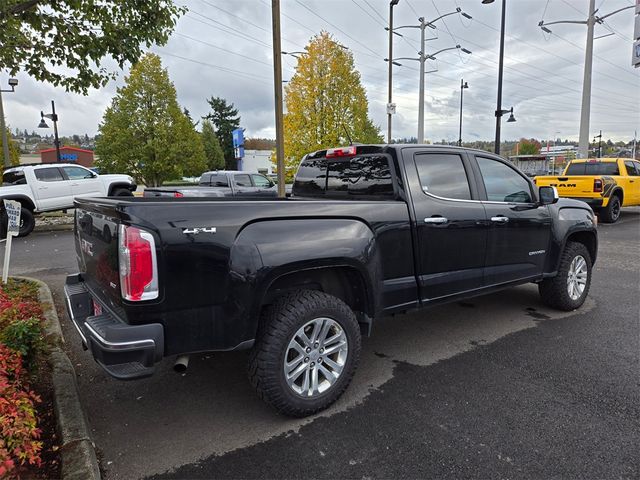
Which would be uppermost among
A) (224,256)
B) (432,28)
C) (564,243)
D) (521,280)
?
(432,28)

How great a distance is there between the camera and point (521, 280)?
4.38 m

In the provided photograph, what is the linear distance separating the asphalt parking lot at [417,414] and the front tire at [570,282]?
1.39ft

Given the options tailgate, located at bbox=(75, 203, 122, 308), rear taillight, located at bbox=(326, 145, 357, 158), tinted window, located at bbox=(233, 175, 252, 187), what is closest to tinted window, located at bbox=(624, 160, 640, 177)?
tinted window, located at bbox=(233, 175, 252, 187)

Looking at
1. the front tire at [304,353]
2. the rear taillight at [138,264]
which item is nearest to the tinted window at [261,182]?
the front tire at [304,353]

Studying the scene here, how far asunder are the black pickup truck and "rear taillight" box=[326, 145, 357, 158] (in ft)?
0.04

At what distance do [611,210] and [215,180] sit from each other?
41.7 feet

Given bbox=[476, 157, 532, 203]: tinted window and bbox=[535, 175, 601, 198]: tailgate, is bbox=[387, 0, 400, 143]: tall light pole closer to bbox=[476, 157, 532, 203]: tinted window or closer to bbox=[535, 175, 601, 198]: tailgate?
bbox=[535, 175, 601, 198]: tailgate

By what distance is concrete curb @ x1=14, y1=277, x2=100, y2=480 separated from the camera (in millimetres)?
2211

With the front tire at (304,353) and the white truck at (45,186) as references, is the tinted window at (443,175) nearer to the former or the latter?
the front tire at (304,353)

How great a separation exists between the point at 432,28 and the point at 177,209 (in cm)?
2245

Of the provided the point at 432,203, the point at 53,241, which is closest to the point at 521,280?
the point at 432,203

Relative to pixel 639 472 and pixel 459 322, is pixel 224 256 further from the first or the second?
pixel 459 322

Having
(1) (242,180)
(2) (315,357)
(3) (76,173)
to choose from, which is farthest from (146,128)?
(2) (315,357)

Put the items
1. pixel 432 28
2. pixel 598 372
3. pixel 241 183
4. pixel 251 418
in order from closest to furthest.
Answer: pixel 251 418 < pixel 598 372 < pixel 241 183 < pixel 432 28
